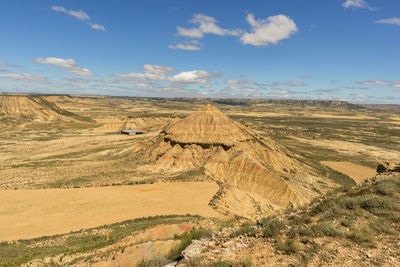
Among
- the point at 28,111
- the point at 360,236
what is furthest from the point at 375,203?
the point at 28,111

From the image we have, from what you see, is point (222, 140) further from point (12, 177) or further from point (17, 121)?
point (17, 121)

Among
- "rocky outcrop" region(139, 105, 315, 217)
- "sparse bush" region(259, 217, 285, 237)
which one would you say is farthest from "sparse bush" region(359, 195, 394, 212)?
"rocky outcrop" region(139, 105, 315, 217)

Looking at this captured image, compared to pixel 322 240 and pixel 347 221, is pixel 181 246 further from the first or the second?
pixel 347 221

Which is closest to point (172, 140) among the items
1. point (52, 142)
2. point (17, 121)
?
point (52, 142)

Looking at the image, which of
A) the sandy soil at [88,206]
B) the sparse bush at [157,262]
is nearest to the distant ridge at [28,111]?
Answer: the sandy soil at [88,206]

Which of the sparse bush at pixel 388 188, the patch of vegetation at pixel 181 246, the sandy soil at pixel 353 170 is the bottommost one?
the sandy soil at pixel 353 170

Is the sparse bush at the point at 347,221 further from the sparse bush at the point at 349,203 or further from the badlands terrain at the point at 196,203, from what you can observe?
the sparse bush at the point at 349,203

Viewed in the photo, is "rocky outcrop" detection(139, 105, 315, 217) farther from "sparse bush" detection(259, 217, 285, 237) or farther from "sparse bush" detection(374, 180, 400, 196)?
"sparse bush" detection(259, 217, 285, 237)
